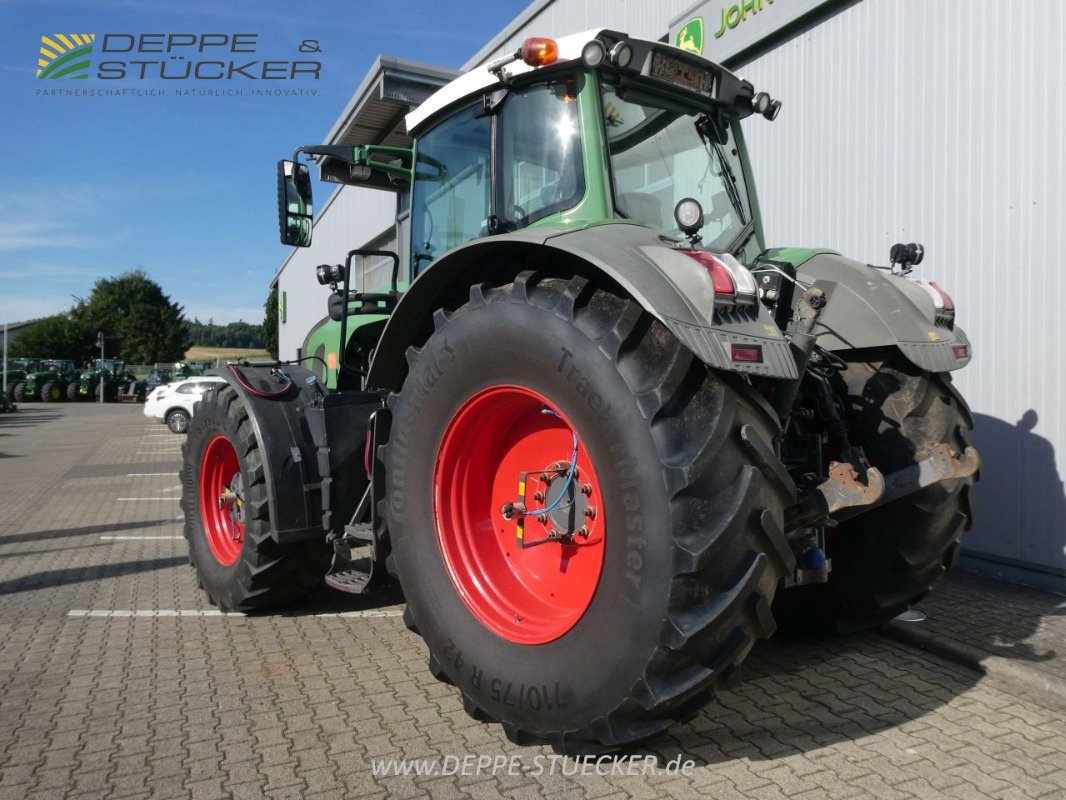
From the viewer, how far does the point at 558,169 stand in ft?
11.3

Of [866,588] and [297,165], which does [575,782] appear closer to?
[866,588]

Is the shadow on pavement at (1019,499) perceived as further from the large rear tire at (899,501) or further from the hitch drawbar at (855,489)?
the hitch drawbar at (855,489)

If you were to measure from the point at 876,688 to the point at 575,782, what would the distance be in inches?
60.1

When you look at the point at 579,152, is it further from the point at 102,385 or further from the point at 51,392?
the point at 51,392

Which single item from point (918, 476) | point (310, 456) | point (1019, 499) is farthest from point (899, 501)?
point (310, 456)

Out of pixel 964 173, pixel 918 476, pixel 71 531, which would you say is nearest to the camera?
pixel 918 476

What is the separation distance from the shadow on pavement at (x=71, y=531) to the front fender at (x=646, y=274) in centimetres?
598

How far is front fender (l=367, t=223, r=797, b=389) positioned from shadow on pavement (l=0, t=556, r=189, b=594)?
404 cm

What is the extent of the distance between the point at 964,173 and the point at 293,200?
4360mm

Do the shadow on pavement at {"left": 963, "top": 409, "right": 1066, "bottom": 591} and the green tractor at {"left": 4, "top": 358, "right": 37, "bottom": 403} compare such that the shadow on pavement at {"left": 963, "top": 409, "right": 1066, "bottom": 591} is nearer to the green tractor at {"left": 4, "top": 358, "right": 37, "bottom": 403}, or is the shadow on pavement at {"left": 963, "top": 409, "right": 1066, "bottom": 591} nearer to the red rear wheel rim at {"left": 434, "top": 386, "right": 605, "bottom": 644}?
the red rear wheel rim at {"left": 434, "top": 386, "right": 605, "bottom": 644}

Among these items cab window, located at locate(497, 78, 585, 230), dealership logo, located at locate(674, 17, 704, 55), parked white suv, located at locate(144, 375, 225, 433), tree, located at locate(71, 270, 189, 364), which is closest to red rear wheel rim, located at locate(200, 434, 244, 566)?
cab window, located at locate(497, 78, 585, 230)

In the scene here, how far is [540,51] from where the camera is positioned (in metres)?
3.23

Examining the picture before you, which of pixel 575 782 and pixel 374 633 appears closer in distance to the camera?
pixel 575 782

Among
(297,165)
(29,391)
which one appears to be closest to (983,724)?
(297,165)
